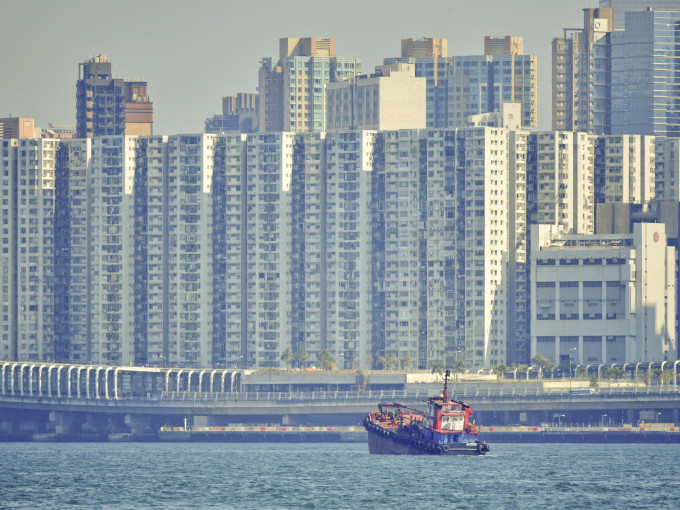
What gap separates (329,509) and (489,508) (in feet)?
50.3

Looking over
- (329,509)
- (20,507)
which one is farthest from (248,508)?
(20,507)

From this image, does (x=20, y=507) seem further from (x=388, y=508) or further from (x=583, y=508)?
(x=583, y=508)

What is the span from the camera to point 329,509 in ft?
653

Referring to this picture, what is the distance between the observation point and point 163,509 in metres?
197

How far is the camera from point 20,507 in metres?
198

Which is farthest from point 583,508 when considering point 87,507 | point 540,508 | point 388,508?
point 87,507

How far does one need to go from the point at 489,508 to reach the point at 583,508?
9049 millimetres

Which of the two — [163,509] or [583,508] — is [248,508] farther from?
[583,508]

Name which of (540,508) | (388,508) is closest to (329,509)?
(388,508)

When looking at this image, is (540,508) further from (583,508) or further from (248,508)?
(248,508)

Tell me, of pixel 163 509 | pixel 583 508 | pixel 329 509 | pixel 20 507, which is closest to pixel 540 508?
pixel 583 508

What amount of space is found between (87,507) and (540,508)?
4351 cm

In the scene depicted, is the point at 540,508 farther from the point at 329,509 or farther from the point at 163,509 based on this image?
the point at 163,509

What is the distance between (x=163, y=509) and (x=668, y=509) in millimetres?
48041
